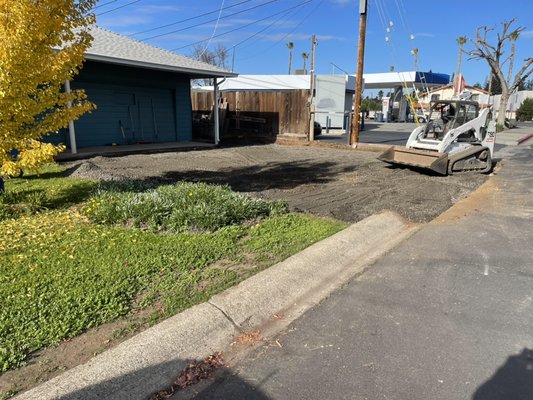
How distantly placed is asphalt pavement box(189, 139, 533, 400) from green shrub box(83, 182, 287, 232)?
7.60 feet

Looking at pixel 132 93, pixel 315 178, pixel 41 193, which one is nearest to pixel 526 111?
pixel 132 93

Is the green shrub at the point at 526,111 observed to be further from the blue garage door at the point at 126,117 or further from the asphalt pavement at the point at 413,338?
the asphalt pavement at the point at 413,338

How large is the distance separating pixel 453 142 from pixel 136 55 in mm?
11676

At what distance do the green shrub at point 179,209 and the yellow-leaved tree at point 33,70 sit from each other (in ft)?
3.80

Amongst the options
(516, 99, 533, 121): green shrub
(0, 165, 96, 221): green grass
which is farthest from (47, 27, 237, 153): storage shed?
(516, 99, 533, 121): green shrub

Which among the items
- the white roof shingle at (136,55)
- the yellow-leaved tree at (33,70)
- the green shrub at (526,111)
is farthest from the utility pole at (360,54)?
the green shrub at (526,111)

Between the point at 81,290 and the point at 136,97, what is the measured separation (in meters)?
14.9

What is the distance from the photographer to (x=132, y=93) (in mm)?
17094

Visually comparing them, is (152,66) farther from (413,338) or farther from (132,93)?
(413,338)

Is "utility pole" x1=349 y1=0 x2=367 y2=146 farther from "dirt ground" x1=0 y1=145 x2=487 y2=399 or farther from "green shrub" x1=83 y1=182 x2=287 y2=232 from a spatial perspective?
"green shrub" x1=83 y1=182 x2=287 y2=232

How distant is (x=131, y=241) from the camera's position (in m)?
5.27

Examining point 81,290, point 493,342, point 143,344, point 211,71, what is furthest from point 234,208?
point 211,71

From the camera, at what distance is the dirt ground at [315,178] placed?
26.0ft

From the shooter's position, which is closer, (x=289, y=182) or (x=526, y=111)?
(x=289, y=182)
